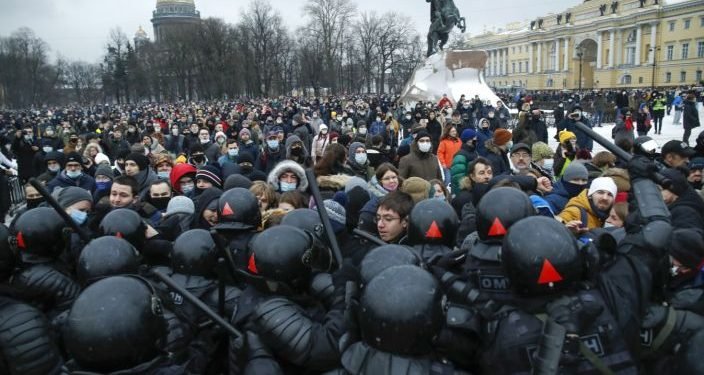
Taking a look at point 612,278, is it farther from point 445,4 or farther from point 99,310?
point 445,4

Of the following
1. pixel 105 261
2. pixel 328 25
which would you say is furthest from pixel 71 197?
pixel 328 25

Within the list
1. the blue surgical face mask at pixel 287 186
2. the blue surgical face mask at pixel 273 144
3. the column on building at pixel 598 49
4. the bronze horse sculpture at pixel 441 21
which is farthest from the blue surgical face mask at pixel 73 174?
the column on building at pixel 598 49

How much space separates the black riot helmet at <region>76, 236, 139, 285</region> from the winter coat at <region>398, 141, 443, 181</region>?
4.93m

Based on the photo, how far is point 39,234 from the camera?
10.7ft

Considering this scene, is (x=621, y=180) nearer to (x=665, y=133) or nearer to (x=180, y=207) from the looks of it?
(x=180, y=207)

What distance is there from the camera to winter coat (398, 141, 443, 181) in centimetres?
741

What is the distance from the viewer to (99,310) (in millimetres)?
2031

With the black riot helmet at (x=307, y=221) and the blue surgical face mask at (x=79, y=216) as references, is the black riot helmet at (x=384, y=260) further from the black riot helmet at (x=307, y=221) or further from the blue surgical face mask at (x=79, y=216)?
the blue surgical face mask at (x=79, y=216)

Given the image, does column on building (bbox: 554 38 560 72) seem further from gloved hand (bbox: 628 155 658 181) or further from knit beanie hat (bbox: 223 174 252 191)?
gloved hand (bbox: 628 155 658 181)

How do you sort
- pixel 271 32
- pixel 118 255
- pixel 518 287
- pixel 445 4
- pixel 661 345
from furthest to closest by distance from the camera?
pixel 271 32
pixel 445 4
pixel 118 255
pixel 661 345
pixel 518 287

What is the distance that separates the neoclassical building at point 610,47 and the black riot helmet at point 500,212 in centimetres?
6749

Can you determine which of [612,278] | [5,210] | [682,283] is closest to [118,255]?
[612,278]

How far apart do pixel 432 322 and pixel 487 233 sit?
812 mm

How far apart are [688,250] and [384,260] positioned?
1.58 m
